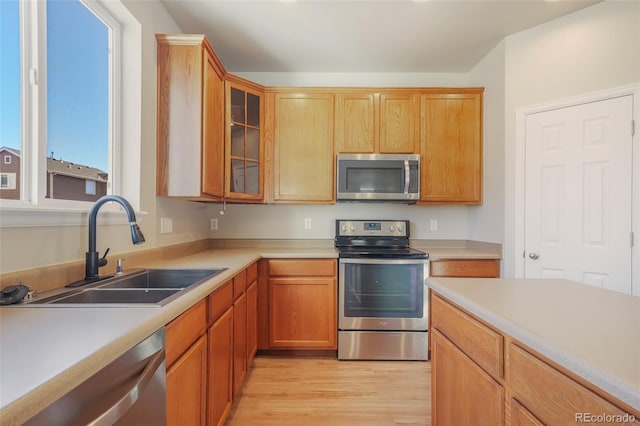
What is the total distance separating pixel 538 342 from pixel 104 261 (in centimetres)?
165

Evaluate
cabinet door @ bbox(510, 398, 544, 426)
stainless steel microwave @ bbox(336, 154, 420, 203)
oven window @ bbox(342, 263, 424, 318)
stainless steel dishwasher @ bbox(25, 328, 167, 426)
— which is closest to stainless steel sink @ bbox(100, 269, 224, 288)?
stainless steel dishwasher @ bbox(25, 328, 167, 426)

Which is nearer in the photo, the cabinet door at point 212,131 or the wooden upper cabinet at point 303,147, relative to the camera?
the cabinet door at point 212,131

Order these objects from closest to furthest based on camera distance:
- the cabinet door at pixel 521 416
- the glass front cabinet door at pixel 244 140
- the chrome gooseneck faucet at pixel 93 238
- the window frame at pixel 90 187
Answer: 1. the cabinet door at pixel 521 416
2. the chrome gooseneck faucet at pixel 93 238
3. the window frame at pixel 90 187
4. the glass front cabinet door at pixel 244 140

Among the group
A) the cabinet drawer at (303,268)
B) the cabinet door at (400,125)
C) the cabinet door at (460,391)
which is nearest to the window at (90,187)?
the cabinet drawer at (303,268)

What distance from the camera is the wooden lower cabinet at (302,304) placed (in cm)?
242

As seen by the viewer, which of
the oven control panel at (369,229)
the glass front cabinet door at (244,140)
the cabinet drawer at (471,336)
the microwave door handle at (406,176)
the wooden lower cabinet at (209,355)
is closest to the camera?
the cabinet drawer at (471,336)

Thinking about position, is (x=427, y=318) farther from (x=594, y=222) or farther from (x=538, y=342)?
(x=538, y=342)

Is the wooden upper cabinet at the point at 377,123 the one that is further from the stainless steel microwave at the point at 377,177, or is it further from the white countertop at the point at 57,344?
the white countertop at the point at 57,344

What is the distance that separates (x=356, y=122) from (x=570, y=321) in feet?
7.38

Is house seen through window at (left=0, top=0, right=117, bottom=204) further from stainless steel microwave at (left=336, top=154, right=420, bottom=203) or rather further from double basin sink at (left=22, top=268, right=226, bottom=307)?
stainless steel microwave at (left=336, top=154, right=420, bottom=203)

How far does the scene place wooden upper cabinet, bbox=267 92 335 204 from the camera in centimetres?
270

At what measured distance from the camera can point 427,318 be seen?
242 cm

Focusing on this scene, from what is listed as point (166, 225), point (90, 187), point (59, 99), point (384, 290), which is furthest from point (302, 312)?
point (59, 99)

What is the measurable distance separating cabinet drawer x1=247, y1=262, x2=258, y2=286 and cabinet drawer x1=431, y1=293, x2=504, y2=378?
1243 millimetres
